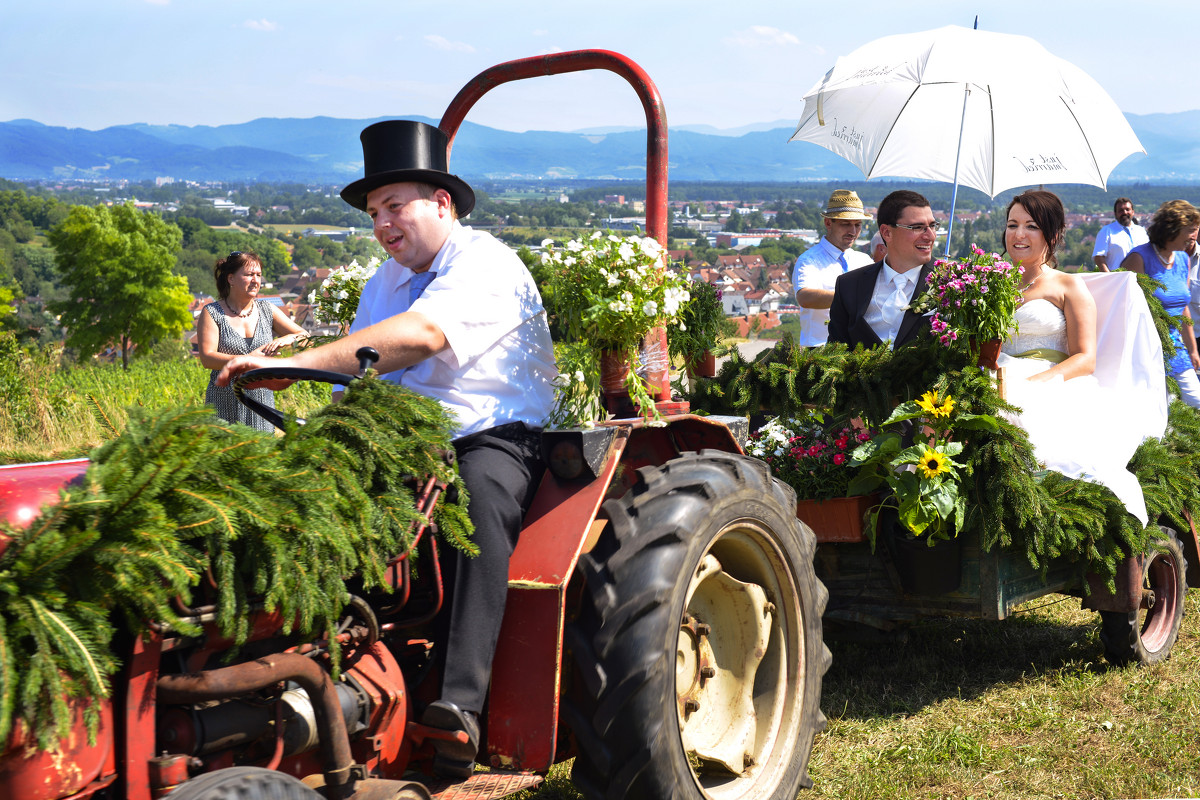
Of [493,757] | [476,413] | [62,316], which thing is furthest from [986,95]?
[62,316]

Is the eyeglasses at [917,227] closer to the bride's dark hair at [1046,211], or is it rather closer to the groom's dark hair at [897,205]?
the groom's dark hair at [897,205]

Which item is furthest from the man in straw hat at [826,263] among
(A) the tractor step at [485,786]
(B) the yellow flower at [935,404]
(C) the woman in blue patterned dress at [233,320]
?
(A) the tractor step at [485,786]

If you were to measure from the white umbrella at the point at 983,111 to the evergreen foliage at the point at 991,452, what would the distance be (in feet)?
6.00

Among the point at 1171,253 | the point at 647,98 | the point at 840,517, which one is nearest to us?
the point at 647,98

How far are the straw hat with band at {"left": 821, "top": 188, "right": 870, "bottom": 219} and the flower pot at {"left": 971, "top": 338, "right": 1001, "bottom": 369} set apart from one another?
9.11ft

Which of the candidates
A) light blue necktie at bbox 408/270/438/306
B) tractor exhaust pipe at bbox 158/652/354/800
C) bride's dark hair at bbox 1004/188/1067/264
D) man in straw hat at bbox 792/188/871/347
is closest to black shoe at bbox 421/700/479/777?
tractor exhaust pipe at bbox 158/652/354/800

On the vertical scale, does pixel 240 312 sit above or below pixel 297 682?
above

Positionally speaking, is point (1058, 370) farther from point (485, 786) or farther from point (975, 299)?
point (485, 786)

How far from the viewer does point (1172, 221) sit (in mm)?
7676

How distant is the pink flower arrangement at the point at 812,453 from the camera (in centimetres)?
437

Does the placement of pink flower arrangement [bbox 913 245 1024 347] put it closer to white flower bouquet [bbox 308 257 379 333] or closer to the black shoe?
white flower bouquet [bbox 308 257 379 333]

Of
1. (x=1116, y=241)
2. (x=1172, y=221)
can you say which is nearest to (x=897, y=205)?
(x=1172, y=221)

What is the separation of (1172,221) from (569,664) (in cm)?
683

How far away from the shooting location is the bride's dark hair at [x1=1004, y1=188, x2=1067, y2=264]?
504 cm
